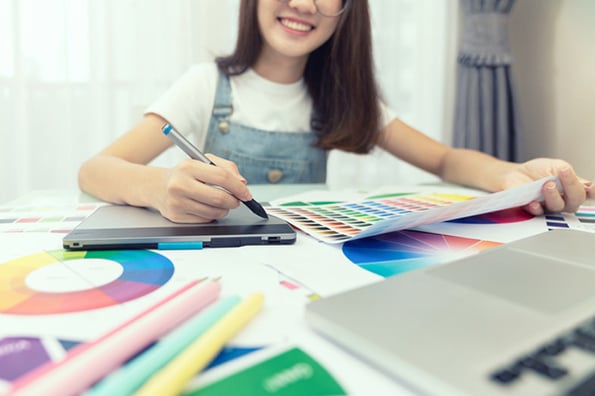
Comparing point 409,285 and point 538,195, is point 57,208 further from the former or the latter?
point 538,195

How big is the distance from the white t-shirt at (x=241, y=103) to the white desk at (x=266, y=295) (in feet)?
1.57

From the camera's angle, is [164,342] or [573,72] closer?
[164,342]

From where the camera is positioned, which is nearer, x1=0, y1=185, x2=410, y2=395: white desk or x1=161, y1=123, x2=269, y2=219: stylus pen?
x1=0, y1=185, x2=410, y2=395: white desk

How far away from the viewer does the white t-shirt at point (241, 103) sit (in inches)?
37.0

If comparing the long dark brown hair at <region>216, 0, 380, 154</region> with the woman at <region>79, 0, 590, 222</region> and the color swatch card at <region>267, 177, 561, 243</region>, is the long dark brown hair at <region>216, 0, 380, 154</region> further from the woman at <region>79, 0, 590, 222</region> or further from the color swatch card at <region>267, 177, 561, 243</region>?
the color swatch card at <region>267, 177, 561, 243</region>

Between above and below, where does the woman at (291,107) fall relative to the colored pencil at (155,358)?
above

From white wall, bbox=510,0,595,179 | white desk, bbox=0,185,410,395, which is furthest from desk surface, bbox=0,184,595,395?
white wall, bbox=510,0,595,179

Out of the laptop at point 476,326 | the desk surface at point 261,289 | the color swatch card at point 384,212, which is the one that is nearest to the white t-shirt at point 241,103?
the color swatch card at point 384,212

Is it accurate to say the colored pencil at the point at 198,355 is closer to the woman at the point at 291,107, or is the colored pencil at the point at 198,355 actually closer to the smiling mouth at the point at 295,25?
the woman at the point at 291,107

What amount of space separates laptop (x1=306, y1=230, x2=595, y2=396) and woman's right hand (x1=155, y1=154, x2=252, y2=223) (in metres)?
0.22

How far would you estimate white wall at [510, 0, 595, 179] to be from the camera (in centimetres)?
118

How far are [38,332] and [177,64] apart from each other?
47.5 inches

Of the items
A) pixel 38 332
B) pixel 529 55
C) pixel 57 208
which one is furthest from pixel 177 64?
pixel 38 332

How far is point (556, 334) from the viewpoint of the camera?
0.24 meters
